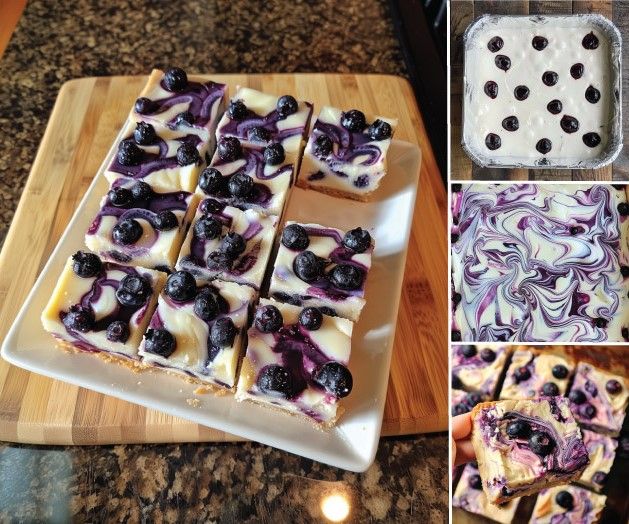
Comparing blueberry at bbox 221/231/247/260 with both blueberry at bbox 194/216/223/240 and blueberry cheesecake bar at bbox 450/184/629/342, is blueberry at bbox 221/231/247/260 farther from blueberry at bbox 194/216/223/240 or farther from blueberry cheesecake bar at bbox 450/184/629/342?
blueberry cheesecake bar at bbox 450/184/629/342

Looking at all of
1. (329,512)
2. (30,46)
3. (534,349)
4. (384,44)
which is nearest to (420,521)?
(329,512)

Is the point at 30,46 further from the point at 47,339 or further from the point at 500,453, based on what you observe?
the point at 500,453

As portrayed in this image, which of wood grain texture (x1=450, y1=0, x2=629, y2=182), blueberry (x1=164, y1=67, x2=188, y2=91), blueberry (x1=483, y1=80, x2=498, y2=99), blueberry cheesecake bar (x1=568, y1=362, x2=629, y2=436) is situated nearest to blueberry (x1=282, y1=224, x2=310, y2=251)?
wood grain texture (x1=450, y1=0, x2=629, y2=182)

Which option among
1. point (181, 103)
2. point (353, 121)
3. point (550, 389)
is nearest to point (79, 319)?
point (181, 103)

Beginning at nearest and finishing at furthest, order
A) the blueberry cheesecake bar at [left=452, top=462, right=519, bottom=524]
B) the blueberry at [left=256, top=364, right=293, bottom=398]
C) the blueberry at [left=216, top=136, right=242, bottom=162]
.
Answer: the blueberry at [left=256, top=364, right=293, bottom=398] → the blueberry cheesecake bar at [left=452, top=462, right=519, bottom=524] → the blueberry at [left=216, top=136, right=242, bottom=162]

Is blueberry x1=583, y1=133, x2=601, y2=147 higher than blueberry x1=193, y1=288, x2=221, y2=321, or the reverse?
blueberry x1=583, y1=133, x2=601, y2=147

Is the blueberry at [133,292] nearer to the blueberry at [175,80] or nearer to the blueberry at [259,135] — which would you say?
the blueberry at [259,135]

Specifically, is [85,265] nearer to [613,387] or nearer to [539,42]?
[539,42]
